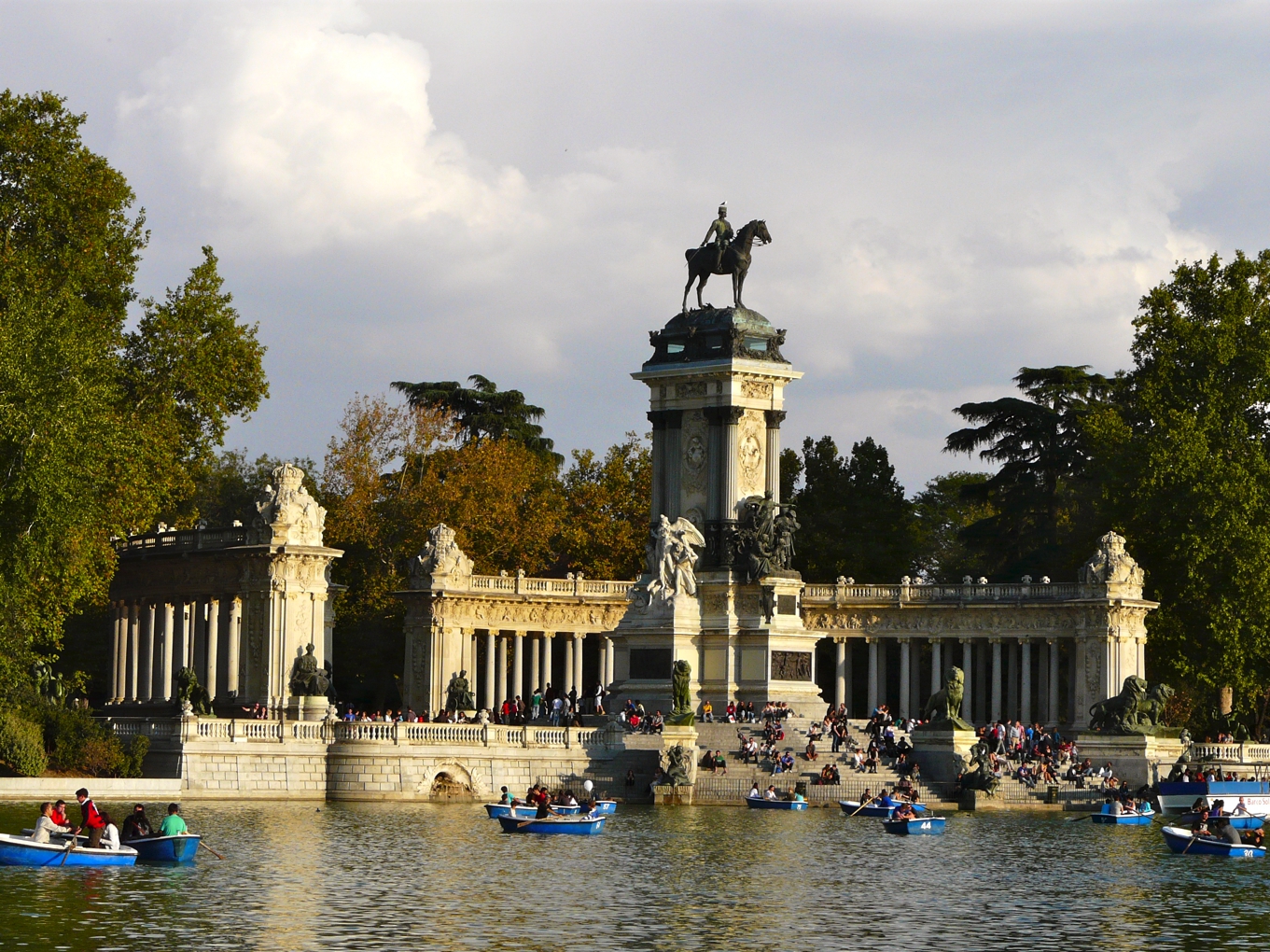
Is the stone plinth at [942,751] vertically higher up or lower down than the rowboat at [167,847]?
higher up

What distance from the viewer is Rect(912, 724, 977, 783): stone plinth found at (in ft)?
221

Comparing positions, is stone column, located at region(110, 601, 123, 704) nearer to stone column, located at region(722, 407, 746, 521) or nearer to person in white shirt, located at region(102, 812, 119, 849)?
stone column, located at region(722, 407, 746, 521)

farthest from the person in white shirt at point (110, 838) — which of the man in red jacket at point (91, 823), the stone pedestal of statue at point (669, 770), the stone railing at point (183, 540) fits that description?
the stone railing at point (183, 540)

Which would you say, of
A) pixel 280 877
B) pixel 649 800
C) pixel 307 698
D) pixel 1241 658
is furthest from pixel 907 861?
pixel 1241 658

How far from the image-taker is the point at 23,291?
232ft

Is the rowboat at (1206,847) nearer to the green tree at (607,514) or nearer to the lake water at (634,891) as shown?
the lake water at (634,891)

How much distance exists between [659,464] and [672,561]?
4.52m

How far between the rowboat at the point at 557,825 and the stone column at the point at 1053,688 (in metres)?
34.5

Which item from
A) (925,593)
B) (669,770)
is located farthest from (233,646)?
(925,593)

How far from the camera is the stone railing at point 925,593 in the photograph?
3374 inches

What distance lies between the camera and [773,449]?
78500 mm

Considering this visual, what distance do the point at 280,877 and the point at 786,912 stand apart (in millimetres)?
9329

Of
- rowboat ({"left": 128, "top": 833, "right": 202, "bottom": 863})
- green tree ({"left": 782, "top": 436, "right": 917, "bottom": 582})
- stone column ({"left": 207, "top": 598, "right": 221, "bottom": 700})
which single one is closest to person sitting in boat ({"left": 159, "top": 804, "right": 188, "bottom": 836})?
rowboat ({"left": 128, "top": 833, "right": 202, "bottom": 863})

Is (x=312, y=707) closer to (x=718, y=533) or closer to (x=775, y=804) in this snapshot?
(x=718, y=533)
